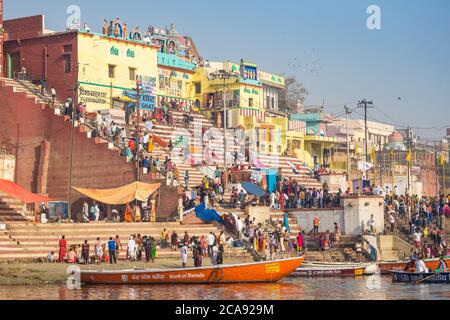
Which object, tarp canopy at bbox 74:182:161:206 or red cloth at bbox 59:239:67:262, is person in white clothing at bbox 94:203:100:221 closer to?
tarp canopy at bbox 74:182:161:206

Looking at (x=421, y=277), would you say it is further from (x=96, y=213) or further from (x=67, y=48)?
(x=67, y=48)

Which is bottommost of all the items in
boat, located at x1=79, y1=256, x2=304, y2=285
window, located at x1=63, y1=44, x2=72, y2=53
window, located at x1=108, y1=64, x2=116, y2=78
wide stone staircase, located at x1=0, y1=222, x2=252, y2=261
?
boat, located at x1=79, y1=256, x2=304, y2=285

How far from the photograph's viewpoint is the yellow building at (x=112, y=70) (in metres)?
52.9

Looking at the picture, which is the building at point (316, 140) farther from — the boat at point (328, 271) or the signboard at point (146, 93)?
the boat at point (328, 271)

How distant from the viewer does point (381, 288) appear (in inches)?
1348

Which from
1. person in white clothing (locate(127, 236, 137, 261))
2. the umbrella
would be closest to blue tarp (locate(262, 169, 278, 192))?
the umbrella

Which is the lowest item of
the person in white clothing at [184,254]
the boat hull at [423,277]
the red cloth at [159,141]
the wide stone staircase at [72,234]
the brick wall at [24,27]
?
the boat hull at [423,277]

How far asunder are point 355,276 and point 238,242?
520 centimetres

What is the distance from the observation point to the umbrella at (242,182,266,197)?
48031mm

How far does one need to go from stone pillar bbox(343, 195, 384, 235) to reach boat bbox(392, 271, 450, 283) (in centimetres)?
1099

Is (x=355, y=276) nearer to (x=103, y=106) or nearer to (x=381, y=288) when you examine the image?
(x=381, y=288)

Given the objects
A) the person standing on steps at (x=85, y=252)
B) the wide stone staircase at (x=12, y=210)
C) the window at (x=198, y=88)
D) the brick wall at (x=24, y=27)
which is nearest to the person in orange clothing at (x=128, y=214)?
the wide stone staircase at (x=12, y=210)

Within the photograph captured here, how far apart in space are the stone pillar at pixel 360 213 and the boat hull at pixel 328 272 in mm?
6798
